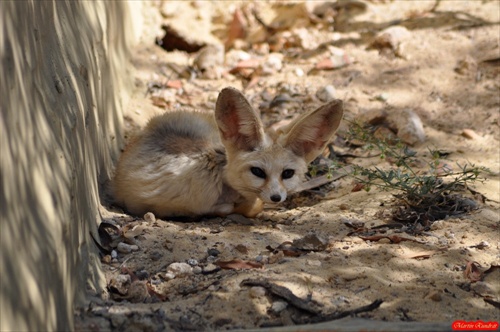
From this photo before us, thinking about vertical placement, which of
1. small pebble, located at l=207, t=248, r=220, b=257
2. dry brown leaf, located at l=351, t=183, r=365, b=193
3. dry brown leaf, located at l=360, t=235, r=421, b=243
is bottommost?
dry brown leaf, located at l=351, t=183, r=365, b=193

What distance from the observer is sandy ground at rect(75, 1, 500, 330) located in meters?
3.39

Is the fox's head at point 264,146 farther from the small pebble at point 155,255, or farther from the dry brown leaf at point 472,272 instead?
the dry brown leaf at point 472,272

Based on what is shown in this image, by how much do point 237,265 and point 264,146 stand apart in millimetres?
1227

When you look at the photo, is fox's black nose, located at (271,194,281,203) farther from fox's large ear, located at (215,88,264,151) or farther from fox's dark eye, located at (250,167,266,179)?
fox's large ear, located at (215,88,264,151)

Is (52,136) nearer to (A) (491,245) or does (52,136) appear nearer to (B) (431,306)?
(B) (431,306)

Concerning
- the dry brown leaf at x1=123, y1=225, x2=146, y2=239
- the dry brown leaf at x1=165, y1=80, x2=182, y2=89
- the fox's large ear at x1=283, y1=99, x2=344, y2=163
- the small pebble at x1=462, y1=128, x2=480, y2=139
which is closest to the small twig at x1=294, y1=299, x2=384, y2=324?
the dry brown leaf at x1=123, y1=225, x2=146, y2=239

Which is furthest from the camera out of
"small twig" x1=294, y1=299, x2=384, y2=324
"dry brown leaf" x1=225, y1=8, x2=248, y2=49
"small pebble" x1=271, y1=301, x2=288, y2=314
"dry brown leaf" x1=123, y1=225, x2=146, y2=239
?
"dry brown leaf" x1=225, y1=8, x2=248, y2=49

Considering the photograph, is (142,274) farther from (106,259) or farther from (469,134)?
(469,134)

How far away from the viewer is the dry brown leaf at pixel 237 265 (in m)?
3.85

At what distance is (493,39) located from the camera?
7207 millimetres

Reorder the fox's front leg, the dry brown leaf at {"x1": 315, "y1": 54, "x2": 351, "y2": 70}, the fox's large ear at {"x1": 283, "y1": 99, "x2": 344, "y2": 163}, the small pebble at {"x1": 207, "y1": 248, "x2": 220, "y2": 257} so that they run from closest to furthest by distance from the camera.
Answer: the small pebble at {"x1": 207, "y1": 248, "x2": 220, "y2": 257}, the fox's large ear at {"x1": 283, "y1": 99, "x2": 344, "y2": 163}, the fox's front leg, the dry brown leaf at {"x1": 315, "y1": 54, "x2": 351, "y2": 70}

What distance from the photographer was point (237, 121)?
4.79 metres

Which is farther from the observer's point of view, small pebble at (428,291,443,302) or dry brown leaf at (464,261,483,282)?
dry brown leaf at (464,261,483,282)

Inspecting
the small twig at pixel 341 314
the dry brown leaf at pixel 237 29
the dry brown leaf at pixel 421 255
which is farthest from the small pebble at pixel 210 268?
the dry brown leaf at pixel 237 29
